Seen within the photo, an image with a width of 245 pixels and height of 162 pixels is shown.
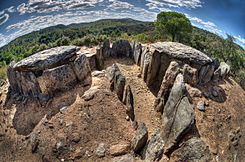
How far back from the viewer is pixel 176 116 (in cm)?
1672

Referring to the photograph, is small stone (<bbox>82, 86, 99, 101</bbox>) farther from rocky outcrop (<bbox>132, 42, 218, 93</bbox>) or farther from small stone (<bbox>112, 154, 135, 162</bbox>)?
small stone (<bbox>112, 154, 135, 162</bbox>)

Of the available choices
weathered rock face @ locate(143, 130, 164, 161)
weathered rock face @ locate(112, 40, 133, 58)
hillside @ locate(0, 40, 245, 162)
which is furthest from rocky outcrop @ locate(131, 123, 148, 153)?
weathered rock face @ locate(112, 40, 133, 58)

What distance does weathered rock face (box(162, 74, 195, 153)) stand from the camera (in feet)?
52.6

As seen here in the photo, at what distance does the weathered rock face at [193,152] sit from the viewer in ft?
49.6

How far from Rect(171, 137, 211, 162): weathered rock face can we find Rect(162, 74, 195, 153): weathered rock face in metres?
0.57

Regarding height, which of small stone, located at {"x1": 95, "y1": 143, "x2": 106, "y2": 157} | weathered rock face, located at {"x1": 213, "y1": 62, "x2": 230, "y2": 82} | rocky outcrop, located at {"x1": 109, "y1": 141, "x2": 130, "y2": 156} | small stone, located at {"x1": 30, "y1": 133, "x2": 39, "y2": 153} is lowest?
small stone, located at {"x1": 30, "y1": 133, "x2": 39, "y2": 153}

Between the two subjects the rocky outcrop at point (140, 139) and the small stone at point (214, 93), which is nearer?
the rocky outcrop at point (140, 139)

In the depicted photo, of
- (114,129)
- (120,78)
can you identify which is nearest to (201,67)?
(120,78)

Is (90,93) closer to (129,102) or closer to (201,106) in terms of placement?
(129,102)

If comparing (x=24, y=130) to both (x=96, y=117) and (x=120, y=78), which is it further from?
(x=120, y=78)

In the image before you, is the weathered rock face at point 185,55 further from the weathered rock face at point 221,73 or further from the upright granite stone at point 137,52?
the upright granite stone at point 137,52

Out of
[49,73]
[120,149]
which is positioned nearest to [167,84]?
[120,149]

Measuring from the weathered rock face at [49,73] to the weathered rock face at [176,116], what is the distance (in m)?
7.81

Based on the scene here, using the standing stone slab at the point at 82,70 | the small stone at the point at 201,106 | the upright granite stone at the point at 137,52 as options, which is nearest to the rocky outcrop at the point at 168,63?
the upright granite stone at the point at 137,52
